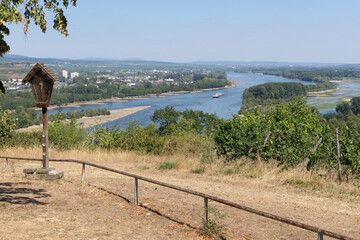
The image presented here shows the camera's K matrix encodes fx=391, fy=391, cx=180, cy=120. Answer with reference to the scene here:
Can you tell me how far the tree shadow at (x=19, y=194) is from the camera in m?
9.13

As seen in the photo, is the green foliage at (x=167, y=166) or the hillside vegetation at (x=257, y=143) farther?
the green foliage at (x=167, y=166)

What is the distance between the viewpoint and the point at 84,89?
167 m

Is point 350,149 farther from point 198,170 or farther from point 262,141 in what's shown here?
point 198,170

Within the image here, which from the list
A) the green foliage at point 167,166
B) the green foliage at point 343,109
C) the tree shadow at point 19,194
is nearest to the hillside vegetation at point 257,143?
the green foliage at point 167,166

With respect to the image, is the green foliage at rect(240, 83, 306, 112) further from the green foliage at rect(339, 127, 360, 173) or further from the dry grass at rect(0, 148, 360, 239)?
the dry grass at rect(0, 148, 360, 239)

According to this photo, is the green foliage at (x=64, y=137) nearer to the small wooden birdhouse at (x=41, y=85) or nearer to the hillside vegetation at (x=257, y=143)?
the hillside vegetation at (x=257, y=143)

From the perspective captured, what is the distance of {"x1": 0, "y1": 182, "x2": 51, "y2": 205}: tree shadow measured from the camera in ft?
30.0

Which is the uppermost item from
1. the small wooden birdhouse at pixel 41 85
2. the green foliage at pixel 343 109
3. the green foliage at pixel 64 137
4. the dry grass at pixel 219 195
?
the small wooden birdhouse at pixel 41 85

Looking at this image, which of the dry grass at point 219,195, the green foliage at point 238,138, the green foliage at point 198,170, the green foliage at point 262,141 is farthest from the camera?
the green foliage at point 238,138

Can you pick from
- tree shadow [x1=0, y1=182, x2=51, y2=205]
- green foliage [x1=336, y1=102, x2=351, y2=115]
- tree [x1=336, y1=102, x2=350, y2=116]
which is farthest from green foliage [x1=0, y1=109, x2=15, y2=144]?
tree [x1=336, y1=102, x2=350, y2=116]

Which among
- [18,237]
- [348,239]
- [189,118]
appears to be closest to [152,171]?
[18,237]

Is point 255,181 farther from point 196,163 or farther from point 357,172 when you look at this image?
point 357,172

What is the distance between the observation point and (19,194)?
9.86 m

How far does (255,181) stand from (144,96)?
15548 cm
